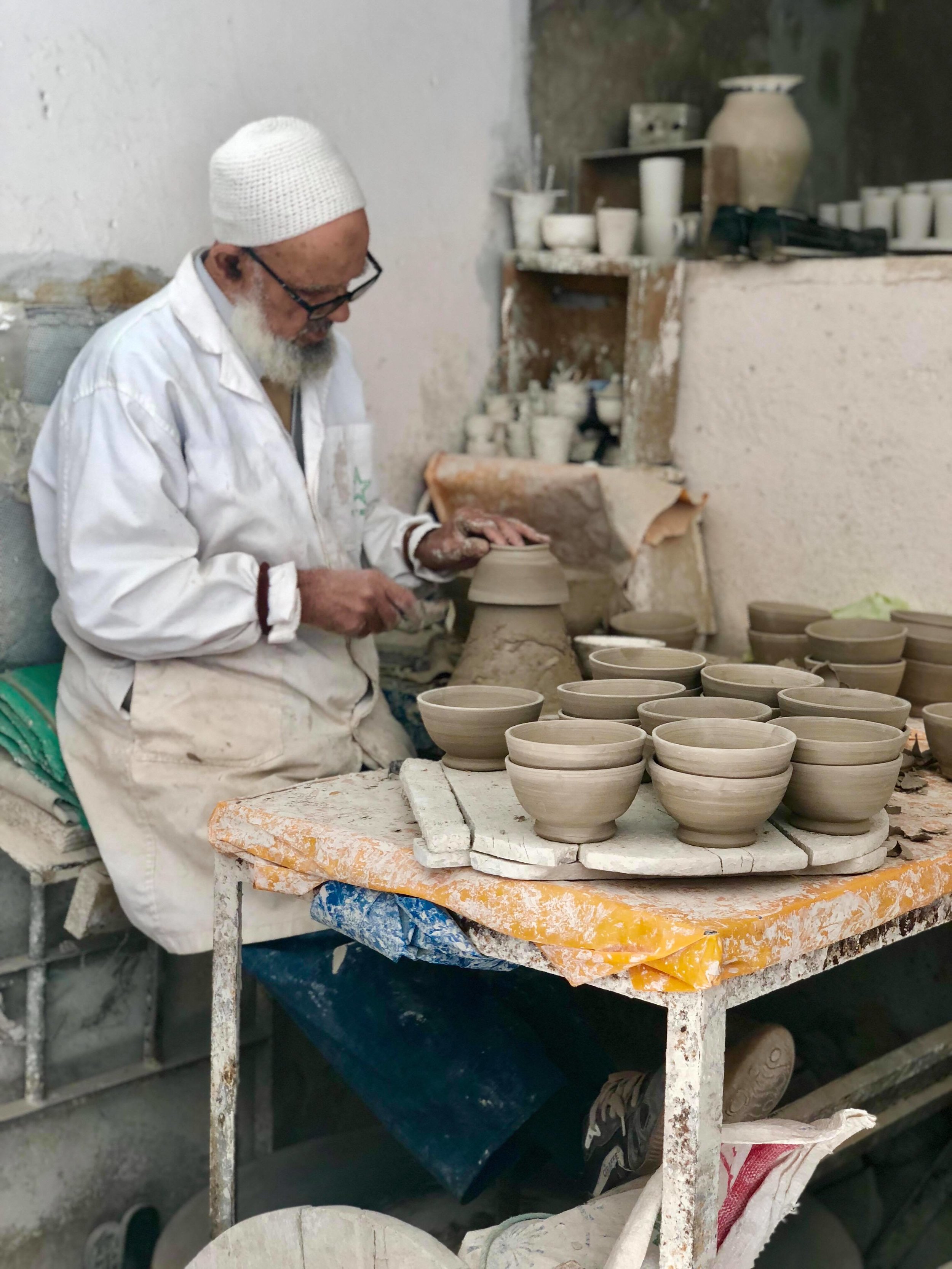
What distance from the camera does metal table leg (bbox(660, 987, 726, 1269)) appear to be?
1.43 m

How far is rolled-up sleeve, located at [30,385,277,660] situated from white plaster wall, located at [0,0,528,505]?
0.63 metres

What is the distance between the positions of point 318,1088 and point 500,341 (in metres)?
2.19

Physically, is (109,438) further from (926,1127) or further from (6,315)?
(926,1127)

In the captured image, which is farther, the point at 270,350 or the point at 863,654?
the point at 270,350

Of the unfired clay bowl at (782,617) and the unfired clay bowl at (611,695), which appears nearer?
the unfired clay bowl at (611,695)

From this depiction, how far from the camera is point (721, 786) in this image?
155cm

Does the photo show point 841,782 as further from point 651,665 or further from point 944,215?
point 944,215

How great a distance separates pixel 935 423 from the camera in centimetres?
310

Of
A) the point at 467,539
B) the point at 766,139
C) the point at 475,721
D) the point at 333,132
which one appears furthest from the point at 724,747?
the point at 766,139

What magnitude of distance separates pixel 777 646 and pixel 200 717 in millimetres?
1199

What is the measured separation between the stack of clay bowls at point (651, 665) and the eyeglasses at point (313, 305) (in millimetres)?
926

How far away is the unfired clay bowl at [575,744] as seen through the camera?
5.16 feet

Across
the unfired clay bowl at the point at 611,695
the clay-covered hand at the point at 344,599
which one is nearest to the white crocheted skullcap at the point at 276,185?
the clay-covered hand at the point at 344,599

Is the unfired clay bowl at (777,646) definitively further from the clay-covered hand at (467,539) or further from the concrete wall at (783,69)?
the concrete wall at (783,69)
